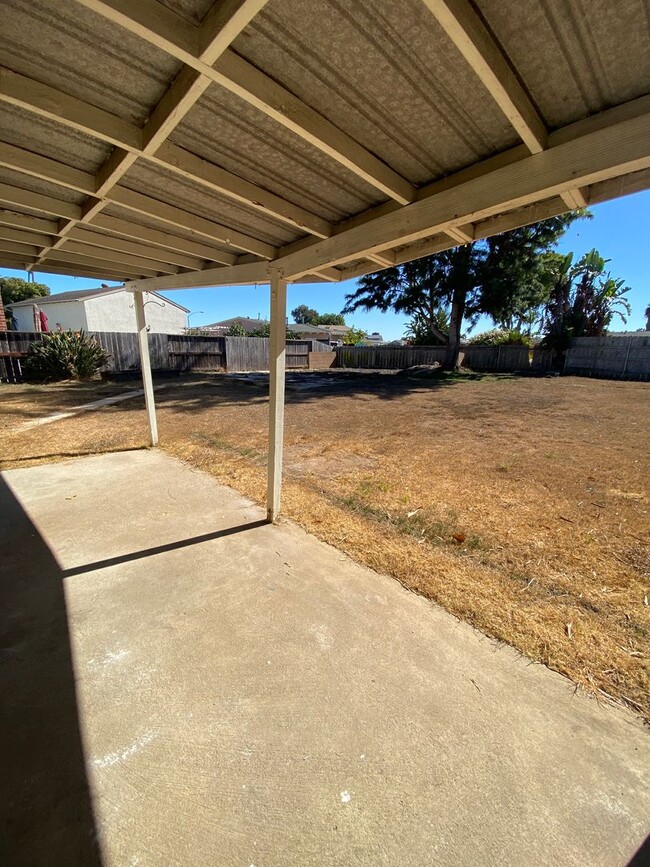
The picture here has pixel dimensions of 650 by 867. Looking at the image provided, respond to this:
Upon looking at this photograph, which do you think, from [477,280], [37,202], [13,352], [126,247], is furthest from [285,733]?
[477,280]

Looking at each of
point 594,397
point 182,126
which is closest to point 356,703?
point 182,126

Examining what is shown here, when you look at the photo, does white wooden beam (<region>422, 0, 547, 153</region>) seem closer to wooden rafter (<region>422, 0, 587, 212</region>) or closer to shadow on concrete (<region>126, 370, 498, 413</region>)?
wooden rafter (<region>422, 0, 587, 212</region>)

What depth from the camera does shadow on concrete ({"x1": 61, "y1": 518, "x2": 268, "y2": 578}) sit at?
247 centimetres

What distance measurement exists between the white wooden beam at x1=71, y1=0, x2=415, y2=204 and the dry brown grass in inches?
94.8

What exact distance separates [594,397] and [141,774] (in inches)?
525

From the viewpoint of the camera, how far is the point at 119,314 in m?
28.1

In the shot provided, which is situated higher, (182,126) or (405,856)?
(182,126)

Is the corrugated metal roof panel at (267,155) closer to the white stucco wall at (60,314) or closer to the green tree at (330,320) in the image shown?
the white stucco wall at (60,314)

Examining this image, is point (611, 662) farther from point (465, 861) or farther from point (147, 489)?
point (147, 489)

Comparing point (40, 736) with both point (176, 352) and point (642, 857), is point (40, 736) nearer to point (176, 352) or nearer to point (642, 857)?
point (642, 857)

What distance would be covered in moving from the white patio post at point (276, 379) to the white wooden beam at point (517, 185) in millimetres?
717

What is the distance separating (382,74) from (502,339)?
25.0m

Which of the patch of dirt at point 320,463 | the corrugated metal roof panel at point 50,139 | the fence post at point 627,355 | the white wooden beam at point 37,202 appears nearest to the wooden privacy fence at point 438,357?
the fence post at point 627,355

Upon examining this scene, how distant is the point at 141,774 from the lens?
1271 millimetres
